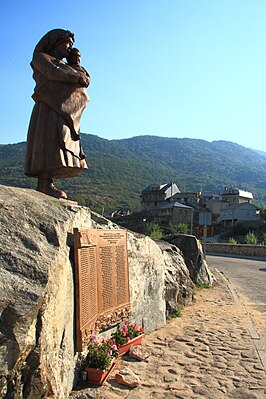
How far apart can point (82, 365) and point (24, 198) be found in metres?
2.13

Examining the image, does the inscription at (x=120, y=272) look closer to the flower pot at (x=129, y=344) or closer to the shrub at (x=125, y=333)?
the shrub at (x=125, y=333)

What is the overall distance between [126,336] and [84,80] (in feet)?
12.1

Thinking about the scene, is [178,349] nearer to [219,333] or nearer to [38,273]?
[219,333]

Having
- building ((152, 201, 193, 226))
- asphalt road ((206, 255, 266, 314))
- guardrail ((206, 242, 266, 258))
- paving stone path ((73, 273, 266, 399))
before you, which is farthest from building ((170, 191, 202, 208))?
paving stone path ((73, 273, 266, 399))

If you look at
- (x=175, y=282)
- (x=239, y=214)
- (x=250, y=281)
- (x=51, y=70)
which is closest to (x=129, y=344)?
(x=175, y=282)

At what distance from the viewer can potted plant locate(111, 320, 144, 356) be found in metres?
6.03

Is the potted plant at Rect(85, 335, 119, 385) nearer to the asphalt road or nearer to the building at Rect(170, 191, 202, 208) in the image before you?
the asphalt road

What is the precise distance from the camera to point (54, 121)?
17.8 feet

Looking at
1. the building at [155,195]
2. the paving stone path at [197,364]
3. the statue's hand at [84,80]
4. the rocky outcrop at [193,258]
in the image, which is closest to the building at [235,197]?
the building at [155,195]

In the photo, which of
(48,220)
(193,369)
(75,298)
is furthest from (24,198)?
(193,369)

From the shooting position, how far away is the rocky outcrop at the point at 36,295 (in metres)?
3.22

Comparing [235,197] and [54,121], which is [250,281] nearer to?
[54,121]

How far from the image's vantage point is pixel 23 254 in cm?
362

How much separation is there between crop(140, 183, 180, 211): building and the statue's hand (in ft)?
250
